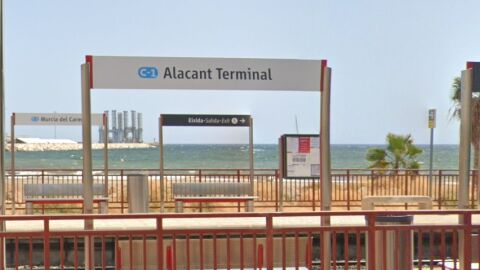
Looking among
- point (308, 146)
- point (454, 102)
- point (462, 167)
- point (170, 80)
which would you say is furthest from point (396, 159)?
point (170, 80)

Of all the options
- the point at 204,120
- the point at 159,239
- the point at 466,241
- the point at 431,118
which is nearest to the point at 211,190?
the point at 204,120

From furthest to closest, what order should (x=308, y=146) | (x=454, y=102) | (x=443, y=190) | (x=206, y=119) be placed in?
1. (x=454, y=102)
2. (x=443, y=190)
3. (x=206, y=119)
4. (x=308, y=146)

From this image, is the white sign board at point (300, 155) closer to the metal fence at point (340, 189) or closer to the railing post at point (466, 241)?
the metal fence at point (340, 189)

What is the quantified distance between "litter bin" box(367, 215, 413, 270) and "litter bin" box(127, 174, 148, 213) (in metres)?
6.28

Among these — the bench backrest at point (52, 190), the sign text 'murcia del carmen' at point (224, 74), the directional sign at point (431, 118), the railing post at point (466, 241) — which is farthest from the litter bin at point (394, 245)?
the directional sign at point (431, 118)

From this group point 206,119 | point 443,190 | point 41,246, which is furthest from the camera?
point 443,190

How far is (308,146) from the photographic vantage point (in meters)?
→ 11.9

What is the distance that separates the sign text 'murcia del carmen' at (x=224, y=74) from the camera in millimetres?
7086

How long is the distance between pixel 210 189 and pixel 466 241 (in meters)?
7.97

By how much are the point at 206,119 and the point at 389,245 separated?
692 centimetres

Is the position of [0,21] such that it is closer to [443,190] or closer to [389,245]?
[389,245]

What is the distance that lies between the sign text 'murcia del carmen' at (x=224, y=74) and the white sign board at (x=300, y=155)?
4830 mm

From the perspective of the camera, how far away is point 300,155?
39.0ft

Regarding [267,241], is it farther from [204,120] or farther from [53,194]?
[53,194]
